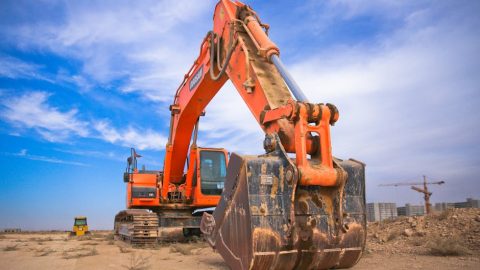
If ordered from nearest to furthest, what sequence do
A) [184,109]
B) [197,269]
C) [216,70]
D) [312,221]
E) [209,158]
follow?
[312,221], [197,269], [216,70], [184,109], [209,158]

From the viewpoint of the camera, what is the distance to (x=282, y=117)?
4742 millimetres

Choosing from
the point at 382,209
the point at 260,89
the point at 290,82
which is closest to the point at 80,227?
the point at 260,89

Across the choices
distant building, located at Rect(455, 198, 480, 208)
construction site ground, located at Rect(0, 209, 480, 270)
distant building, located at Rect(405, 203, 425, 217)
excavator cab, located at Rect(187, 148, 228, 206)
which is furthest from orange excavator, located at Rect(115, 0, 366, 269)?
distant building, located at Rect(405, 203, 425, 217)

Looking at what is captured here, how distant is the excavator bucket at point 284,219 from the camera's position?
4.07 m

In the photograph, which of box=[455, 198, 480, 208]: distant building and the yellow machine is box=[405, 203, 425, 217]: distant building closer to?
box=[455, 198, 480, 208]: distant building

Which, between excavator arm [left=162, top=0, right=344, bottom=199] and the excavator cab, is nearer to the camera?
excavator arm [left=162, top=0, right=344, bottom=199]

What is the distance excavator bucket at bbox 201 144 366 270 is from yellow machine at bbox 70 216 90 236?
21.0 meters

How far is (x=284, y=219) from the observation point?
4.16m

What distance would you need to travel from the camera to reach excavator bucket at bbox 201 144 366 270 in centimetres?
407

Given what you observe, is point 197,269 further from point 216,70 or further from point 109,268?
point 216,70

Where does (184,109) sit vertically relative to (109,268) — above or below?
above

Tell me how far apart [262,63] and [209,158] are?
5026mm

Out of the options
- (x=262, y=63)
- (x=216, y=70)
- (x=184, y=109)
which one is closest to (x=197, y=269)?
(x=262, y=63)

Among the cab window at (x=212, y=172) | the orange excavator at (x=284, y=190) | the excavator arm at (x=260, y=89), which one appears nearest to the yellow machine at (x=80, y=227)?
the cab window at (x=212, y=172)
